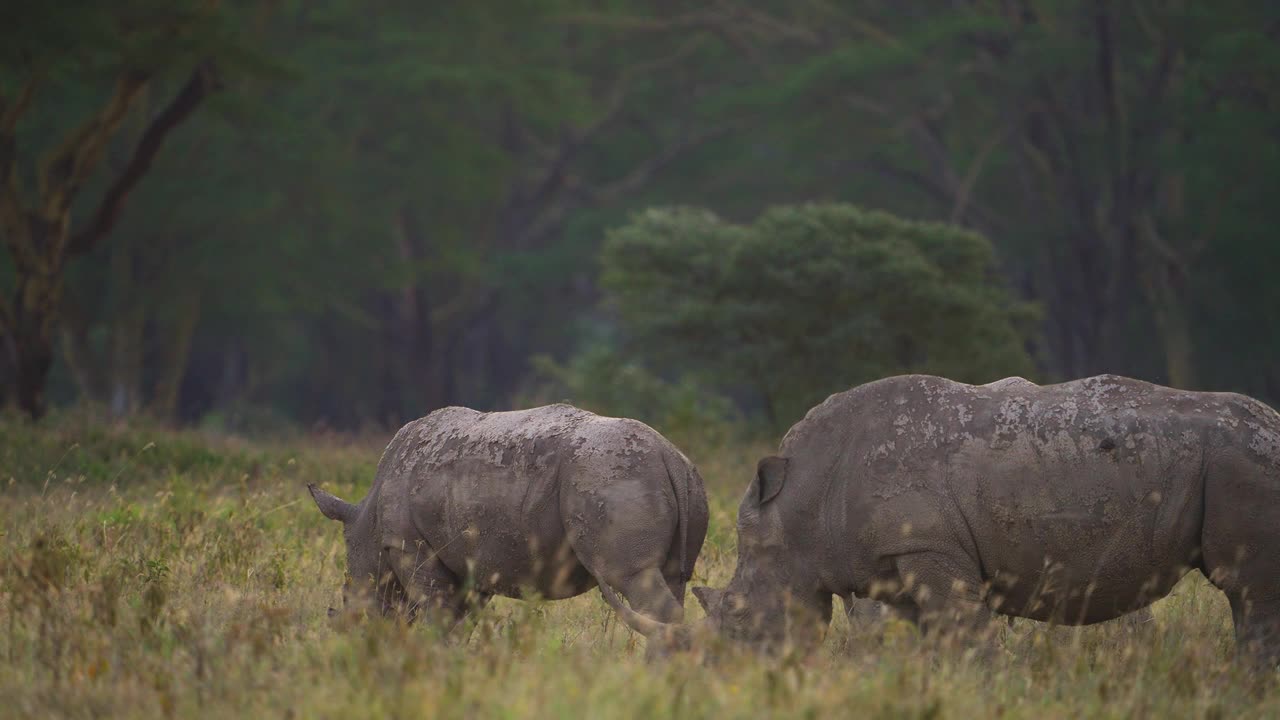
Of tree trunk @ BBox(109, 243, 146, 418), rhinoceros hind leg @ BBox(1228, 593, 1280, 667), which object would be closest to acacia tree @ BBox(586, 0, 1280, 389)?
tree trunk @ BBox(109, 243, 146, 418)

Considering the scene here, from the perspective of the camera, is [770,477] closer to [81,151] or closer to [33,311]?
[33,311]

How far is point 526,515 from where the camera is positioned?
7.16m

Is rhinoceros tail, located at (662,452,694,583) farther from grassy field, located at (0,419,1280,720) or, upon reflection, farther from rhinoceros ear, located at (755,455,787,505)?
grassy field, located at (0,419,1280,720)

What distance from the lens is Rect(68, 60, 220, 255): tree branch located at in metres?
17.8

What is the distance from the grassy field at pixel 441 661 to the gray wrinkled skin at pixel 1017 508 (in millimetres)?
251

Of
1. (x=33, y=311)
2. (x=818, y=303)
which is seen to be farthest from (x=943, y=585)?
(x=818, y=303)

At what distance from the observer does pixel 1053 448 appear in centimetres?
653

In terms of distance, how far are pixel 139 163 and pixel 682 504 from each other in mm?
13000

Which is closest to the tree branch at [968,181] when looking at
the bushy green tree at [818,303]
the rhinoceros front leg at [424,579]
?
the bushy green tree at [818,303]

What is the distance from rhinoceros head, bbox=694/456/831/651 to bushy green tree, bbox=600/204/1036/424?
1342 cm

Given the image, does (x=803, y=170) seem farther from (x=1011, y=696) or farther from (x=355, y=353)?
(x=1011, y=696)

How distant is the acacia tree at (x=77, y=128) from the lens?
54.5ft

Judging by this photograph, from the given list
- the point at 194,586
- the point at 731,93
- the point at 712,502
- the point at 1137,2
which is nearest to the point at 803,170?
the point at 731,93

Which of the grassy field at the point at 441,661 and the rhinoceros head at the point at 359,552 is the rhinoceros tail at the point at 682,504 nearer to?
the grassy field at the point at 441,661
